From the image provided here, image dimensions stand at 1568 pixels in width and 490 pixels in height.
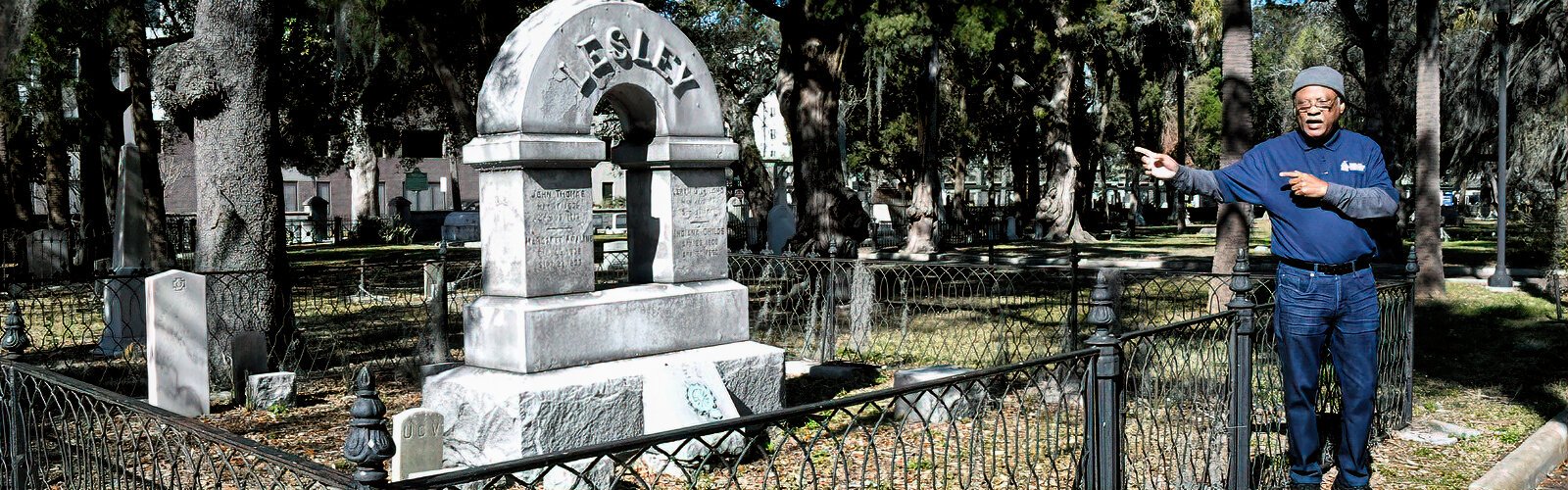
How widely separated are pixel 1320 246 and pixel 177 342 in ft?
26.7

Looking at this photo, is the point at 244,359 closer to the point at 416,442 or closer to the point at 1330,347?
the point at 416,442

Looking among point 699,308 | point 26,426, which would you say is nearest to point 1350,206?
point 699,308

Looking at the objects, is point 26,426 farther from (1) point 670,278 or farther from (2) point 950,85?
(2) point 950,85

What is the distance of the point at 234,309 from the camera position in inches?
436

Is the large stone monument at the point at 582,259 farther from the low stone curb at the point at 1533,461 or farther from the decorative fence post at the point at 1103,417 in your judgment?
the low stone curb at the point at 1533,461

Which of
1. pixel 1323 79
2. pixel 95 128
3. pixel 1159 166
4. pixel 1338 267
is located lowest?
pixel 1338 267

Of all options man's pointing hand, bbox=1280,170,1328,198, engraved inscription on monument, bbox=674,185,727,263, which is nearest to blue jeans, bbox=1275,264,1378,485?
man's pointing hand, bbox=1280,170,1328,198

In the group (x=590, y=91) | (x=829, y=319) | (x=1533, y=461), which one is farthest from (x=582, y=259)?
(x=1533, y=461)

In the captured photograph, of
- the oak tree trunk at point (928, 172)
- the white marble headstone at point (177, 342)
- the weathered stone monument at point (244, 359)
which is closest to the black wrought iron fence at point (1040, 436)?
the white marble headstone at point (177, 342)

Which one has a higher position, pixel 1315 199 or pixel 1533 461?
pixel 1315 199

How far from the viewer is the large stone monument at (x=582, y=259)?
700 centimetres

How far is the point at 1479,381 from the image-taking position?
10430mm

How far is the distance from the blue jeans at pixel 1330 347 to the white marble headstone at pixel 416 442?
439cm

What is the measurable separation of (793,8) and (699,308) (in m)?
9.45
